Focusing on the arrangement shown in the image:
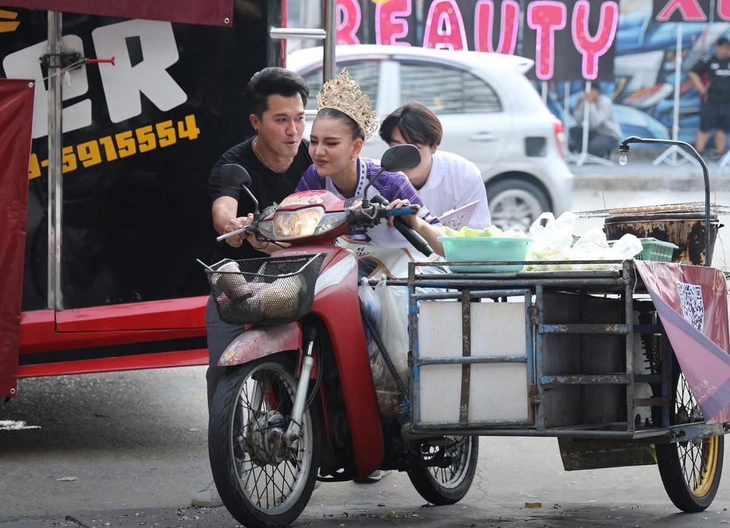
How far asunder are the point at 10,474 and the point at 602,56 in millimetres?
12948

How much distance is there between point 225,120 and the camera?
6.57 metres

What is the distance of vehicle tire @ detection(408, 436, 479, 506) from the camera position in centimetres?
515

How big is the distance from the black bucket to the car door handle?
778 cm

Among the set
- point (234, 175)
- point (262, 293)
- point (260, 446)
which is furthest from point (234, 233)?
point (260, 446)

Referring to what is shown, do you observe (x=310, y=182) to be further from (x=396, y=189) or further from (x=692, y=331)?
(x=692, y=331)

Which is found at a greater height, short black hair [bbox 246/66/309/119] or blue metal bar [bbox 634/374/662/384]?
short black hair [bbox 246/66/309/119]

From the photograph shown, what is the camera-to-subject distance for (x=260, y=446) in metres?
4.48

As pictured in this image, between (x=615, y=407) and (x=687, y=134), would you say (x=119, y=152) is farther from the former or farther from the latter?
(x=687, y=134)

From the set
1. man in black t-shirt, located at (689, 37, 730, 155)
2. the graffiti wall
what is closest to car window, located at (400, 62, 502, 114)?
the graffiti wall

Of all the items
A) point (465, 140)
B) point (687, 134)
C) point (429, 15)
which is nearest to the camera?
point (465, 140)

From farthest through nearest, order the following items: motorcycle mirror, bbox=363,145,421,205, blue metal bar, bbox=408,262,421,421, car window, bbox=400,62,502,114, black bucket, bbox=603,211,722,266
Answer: car window, bbox=400,62,502,114 < black bucket, bbox=603,211,722,266 < motorcycle mirror, bbox=363,145,421,205 < blue metal bar, bbox=408,262,421,421

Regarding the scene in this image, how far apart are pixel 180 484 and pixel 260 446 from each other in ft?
4.68

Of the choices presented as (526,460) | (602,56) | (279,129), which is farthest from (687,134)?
(279,129)

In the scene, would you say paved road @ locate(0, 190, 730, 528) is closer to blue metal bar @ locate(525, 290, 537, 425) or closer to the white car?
blue metal bar @ locate(525, 290, 537, 425)
